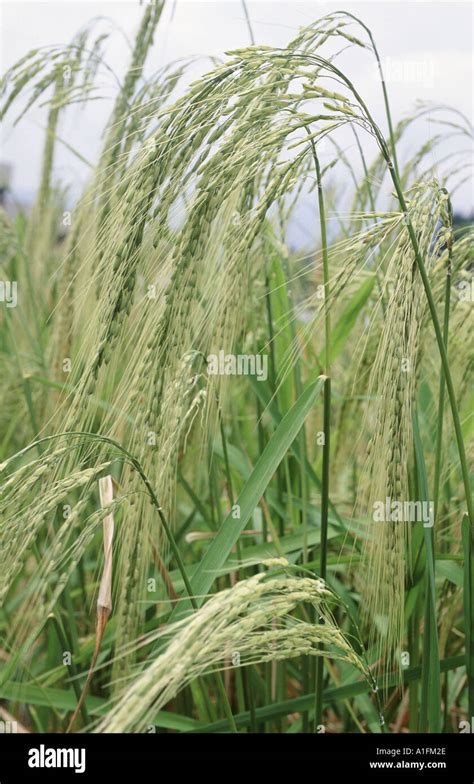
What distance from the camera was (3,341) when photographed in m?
1.41

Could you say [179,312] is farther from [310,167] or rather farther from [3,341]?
[3,341]

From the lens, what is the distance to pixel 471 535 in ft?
2.23

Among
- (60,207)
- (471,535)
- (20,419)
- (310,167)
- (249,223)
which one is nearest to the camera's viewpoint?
(249,223)

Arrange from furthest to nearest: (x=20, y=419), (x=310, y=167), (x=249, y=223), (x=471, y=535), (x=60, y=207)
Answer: (x=60, y=207), (x=20, y=419), (x=310, y=167), (x=471, y=535), (x=249, y=223)

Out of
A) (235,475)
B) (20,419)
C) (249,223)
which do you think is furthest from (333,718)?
(249,223)

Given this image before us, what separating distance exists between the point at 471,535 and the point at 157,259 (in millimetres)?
351

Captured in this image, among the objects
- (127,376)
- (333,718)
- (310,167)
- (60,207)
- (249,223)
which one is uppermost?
(60,207)

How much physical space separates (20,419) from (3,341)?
196 millimetres
